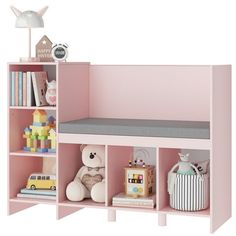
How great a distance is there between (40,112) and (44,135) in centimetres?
17

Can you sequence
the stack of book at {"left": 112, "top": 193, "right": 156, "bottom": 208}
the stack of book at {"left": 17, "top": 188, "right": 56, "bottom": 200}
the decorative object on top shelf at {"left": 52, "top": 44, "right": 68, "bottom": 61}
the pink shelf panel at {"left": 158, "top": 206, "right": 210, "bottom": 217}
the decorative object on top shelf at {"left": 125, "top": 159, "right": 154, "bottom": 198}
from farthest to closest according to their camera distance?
the stack of book at {"left": 17, "top": 188, "right": 56, "bottom": 200}
the decorative object on top shelf at {"left": 52, "top": 44, "right": 68, "bottom": 61}
the decorative object on top shelf at {"left": 125, "top": 159, "right": 154, "bottom": 198}
the stack of book at {"left": 112, "top": 193, "right": 156, "bottom": 208}
the pink shelf panel at {"left": 158, "top": 206, "right": 210, "bottom": 217}

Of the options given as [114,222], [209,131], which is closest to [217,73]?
[209,131]

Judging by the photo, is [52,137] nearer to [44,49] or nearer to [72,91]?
[72,91]

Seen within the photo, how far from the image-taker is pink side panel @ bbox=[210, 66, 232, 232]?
4.70m

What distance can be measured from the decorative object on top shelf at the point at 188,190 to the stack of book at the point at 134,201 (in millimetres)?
140

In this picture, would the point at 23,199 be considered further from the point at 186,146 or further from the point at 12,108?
the point at 186,146

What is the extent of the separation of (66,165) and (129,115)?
2.01ft

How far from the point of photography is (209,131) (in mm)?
4652

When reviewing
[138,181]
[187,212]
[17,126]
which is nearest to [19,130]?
[17,126]

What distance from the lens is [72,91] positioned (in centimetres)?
525

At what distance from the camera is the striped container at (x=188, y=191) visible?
487 cm

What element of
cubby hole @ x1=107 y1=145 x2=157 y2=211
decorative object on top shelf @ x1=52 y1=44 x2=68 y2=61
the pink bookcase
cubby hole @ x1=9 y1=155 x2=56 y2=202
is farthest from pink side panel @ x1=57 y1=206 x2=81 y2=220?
decorative object on top shelf @ x1=52 y1=44 x2=68 y2=61

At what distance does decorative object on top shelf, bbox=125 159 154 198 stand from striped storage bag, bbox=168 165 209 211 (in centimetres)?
21

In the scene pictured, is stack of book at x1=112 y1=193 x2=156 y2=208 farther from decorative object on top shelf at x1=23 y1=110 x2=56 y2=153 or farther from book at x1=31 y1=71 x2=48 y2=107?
book at x1=31 y1=71 x2=48 y2=107
